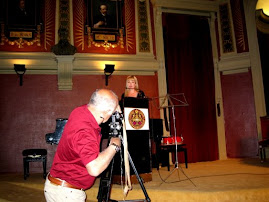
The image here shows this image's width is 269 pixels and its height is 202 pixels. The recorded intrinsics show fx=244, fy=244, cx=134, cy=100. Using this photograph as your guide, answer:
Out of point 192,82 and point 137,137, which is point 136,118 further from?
point 192,82

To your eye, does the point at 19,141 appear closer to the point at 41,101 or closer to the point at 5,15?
the point at 41,101

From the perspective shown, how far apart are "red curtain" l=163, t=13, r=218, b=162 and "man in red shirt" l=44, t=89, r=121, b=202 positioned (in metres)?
4.64

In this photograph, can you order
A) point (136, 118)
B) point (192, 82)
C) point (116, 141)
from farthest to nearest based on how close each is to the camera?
point (192, 82), point (136, 118), point (116, 141)

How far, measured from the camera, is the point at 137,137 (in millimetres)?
3236

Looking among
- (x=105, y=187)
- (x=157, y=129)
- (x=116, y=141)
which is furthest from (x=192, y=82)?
(x=116, y=141)

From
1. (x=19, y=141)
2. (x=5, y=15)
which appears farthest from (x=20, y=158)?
(x=5, y=15)

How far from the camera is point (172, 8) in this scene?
20.8 ft

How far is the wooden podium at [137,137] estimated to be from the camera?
313cm

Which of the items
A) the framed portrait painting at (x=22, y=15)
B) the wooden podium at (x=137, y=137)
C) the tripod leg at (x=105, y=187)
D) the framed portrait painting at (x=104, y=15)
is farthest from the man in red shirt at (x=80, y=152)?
the framed portrait painting at (x=22, y=15)

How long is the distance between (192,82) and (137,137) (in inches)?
136

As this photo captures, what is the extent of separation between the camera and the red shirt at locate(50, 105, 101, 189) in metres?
1.30

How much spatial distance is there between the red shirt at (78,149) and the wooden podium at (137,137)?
1.63 metres

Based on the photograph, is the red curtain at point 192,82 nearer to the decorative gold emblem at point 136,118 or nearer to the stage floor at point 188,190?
the stage floor at point 188,190

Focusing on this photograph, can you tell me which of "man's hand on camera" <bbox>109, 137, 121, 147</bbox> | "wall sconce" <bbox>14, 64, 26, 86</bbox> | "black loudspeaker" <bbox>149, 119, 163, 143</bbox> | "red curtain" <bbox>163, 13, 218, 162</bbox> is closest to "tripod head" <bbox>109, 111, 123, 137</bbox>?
"man's hand on camera" <bbox>109, 137, 121, 147</bbox>
